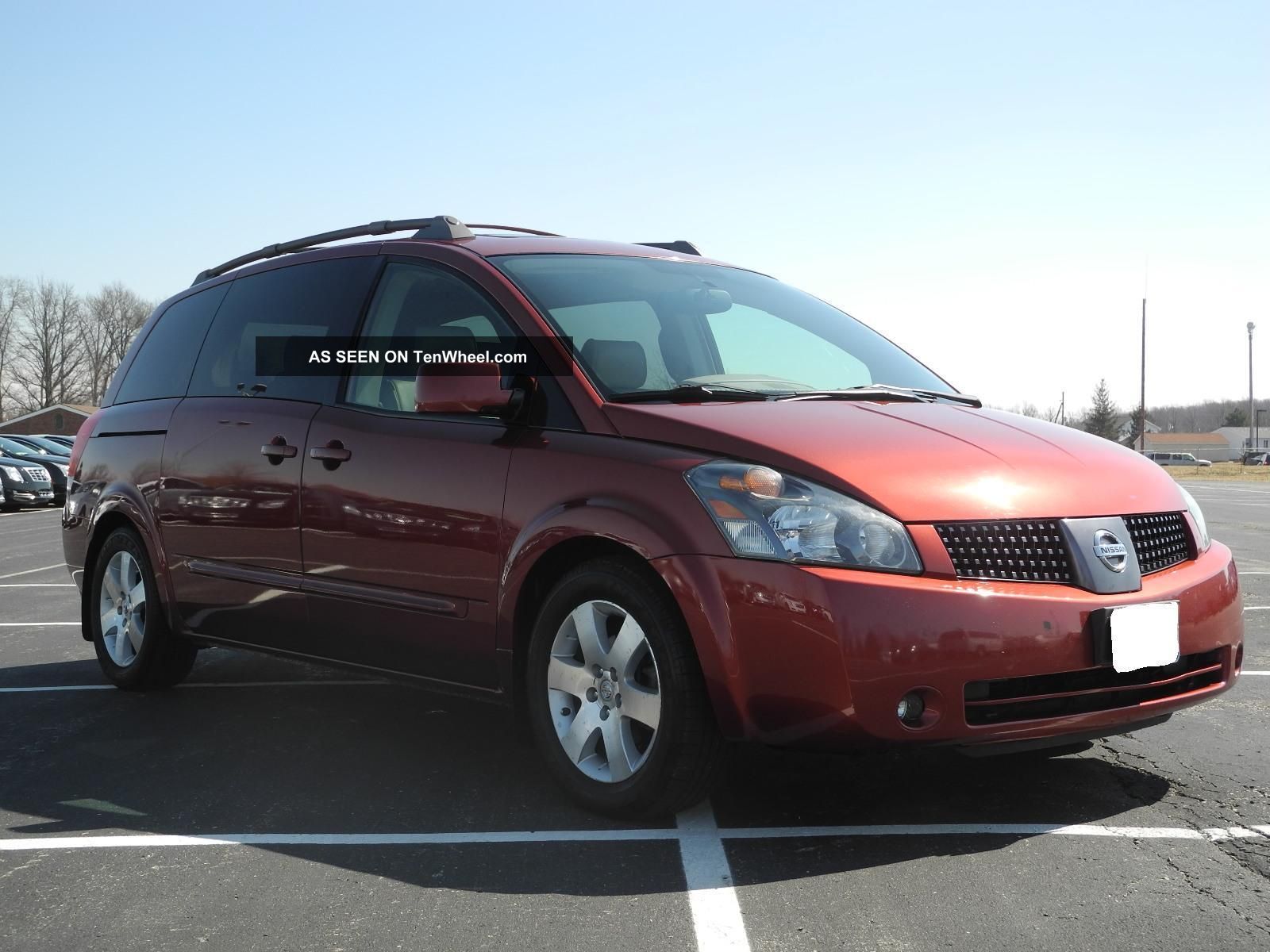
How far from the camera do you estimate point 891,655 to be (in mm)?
3221

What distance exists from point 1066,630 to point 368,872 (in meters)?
1.94

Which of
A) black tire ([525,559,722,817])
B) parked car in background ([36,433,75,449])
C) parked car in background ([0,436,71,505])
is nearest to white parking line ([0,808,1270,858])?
black tire ([525,559,722,817])

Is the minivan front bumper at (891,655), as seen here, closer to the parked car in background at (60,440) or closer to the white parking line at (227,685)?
the white parking line at (227,685)

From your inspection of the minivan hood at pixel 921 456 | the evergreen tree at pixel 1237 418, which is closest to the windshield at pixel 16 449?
the minivan hood at pixel 921 456

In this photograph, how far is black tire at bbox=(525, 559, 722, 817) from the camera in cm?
350

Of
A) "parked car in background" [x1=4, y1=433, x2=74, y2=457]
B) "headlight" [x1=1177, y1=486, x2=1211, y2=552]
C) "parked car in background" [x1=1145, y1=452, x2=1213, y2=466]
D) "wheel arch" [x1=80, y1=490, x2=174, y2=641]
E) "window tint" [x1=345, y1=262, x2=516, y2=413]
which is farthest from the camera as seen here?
"parked car in background" [x1=1145, y1=452, x2=1213, y2=466]

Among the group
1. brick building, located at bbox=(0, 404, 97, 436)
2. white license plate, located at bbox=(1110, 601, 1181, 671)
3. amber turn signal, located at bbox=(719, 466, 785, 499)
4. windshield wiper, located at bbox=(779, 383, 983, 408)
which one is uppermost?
windshield wiper, located at bbox=(779, 383, 983, 408)

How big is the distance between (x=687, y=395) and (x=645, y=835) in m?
1.34

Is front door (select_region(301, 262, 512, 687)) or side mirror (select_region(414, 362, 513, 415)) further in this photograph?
front door (select_region(301, 262, 512, 687))

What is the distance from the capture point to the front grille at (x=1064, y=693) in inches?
130

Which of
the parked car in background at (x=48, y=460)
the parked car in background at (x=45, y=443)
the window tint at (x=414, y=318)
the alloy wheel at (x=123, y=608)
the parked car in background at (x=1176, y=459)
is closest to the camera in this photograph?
the window tint at (x=414, y=318)

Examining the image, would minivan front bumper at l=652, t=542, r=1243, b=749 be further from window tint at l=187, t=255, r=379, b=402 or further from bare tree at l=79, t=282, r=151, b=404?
bare tree at l=79, t=282, r=151, b=404

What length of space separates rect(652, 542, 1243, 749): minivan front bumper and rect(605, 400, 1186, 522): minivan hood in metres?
0.24

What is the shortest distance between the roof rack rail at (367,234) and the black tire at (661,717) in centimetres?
172
